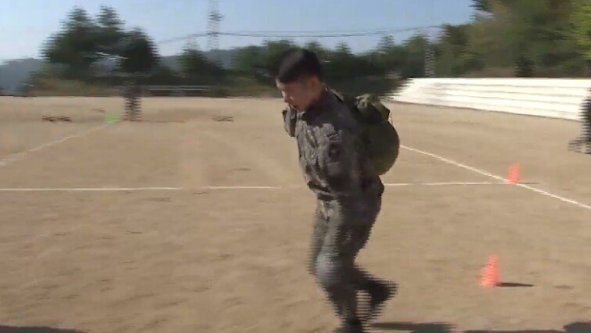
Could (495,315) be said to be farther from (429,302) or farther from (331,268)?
(331,268)

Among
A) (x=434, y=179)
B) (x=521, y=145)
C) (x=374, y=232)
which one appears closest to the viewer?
(x=374, y=232)

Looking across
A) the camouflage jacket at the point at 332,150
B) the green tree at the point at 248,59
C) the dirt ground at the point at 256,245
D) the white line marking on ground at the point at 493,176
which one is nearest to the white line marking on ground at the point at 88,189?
the dirt ground at the point at 256,245

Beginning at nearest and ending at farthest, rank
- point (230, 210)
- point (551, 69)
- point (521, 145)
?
1. point (230, 210)
2. point (521, 145)
3. point (551, 69)

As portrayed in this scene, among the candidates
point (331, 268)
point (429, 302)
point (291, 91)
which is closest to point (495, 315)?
point (429, 302)

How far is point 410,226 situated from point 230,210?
2.23 metres

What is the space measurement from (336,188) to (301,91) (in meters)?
0.51

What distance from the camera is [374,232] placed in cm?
810

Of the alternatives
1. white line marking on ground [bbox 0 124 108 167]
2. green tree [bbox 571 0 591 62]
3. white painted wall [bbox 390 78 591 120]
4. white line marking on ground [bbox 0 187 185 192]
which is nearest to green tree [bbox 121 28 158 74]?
white painted wall [bbox 390 78 591 120]

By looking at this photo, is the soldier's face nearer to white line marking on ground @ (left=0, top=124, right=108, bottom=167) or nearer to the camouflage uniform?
the camouflage uniform

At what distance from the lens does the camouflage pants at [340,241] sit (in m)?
4.16

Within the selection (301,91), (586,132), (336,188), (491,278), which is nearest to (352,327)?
(336,188)

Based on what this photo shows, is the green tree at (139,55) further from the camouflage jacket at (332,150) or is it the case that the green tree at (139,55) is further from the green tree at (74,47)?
the camouflage jacket at (332,150)

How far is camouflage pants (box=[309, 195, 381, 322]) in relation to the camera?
4156 mm

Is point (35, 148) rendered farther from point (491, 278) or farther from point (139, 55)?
point (139, 55)
